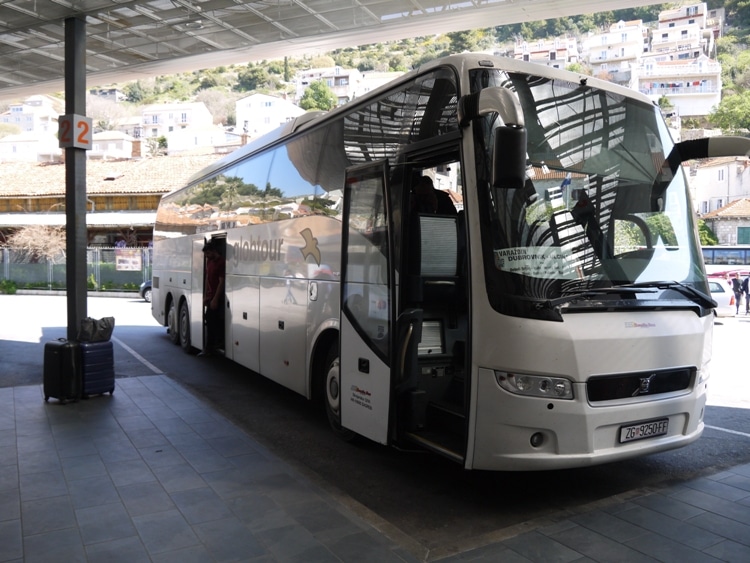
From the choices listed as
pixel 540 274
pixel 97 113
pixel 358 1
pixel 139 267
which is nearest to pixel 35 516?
pixel 540 274

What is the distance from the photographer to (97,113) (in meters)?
157

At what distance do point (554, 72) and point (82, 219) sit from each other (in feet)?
23.5

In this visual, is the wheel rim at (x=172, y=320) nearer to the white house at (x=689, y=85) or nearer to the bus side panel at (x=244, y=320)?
the bus side panel at (x=244, y=320)

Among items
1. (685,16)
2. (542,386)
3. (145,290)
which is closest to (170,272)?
(542,386)

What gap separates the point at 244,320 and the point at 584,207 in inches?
245

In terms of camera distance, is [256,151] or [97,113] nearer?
[256,151]

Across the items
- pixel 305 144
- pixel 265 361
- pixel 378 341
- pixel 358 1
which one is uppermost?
pixel 358 1

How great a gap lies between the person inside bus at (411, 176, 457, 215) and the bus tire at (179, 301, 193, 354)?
27.1 feet

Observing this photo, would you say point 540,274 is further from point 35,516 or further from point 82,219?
point 82,219

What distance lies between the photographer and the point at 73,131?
9.56m

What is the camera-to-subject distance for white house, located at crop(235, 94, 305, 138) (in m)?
131

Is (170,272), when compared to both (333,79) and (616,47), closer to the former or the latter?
(333,79)

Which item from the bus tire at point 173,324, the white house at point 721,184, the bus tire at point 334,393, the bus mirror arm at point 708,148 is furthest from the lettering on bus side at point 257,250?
the white house at point 721,184

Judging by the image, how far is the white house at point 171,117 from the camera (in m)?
142
